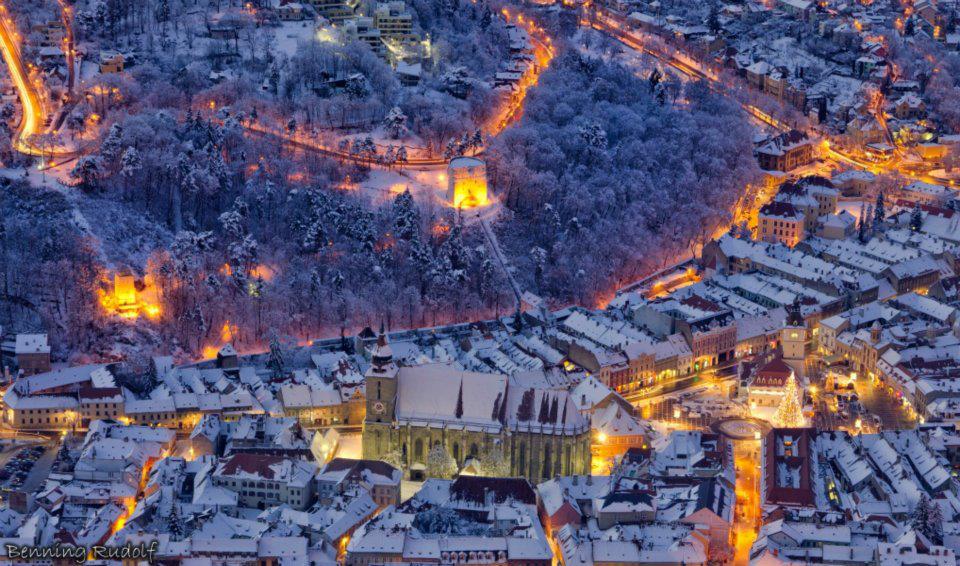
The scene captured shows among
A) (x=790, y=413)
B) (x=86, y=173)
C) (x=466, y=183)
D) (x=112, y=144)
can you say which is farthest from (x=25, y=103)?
(x=790, y=413)

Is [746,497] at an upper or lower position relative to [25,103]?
lower

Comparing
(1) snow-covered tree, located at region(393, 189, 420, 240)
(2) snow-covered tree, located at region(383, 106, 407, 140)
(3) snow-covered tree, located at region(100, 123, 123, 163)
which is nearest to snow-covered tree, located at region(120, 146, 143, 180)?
(3) snow-covered tree, located at region(100, 123, 123, 163)

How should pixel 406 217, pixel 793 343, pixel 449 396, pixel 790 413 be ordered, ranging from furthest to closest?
pixel 406 217 < pixel 793 343 < pixel 790 413 < pixel 449 396

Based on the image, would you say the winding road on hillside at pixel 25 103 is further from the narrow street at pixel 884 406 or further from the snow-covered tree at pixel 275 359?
the narrow street at pixel 884 406

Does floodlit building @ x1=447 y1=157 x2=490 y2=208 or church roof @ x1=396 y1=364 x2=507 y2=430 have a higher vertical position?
church roof @ x1=396 y1=364 x2=507 y2=430

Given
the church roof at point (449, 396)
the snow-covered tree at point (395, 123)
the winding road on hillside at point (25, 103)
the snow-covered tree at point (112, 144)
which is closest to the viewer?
the church roof at point (449, 396)

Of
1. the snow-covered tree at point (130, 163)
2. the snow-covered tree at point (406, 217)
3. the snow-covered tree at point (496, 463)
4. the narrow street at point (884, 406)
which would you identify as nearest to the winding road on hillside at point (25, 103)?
the snow-covered tree at point (130, 163)

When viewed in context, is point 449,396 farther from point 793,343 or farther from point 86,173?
point 86,173

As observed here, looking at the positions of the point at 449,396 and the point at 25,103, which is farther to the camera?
the point at 25,103

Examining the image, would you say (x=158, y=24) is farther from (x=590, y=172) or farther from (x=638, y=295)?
(x=638, y=295)

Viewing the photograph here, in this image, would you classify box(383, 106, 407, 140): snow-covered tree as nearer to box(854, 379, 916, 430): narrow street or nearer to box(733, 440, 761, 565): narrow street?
box(854, 379, 916, 430): narrow street

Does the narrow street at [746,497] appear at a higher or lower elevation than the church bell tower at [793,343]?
higher
